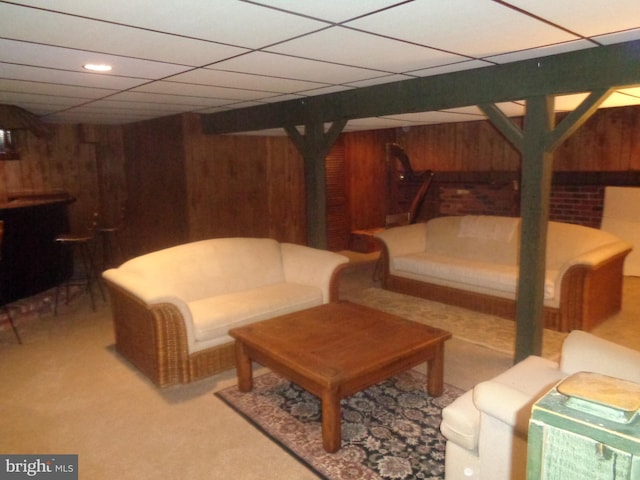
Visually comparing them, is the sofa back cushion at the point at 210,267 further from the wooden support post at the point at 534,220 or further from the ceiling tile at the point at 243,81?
the wooden support post at the point at 534,220

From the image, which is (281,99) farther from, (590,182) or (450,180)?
(590,182)

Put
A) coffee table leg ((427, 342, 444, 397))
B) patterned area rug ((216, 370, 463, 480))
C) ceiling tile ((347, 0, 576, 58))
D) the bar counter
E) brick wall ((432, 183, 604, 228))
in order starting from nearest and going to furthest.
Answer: ceiling tile ((347, 0, 576, 58)), patterned area rug ((216, 370, 463, 480)), coffee table leg ((427, 342, 444, 397)), the bar counter, brick wall ((432, 183, 604, 228))

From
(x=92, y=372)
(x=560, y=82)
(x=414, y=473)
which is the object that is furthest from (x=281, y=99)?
(x=414, y=473)

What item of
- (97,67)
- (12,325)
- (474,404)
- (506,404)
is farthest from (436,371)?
(12,325)

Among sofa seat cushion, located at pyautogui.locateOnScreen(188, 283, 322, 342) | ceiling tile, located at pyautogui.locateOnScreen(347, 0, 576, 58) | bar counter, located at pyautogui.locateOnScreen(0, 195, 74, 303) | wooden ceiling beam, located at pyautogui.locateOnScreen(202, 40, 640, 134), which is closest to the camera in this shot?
ceiling tile, located at pyautogui.locateOnScreen(347, 0, 576, 58)

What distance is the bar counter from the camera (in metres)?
4.57

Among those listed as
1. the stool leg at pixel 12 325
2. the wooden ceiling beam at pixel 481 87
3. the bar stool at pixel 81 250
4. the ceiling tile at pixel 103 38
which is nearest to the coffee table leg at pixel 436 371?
the wooden ceiling beam at pixel 481 87

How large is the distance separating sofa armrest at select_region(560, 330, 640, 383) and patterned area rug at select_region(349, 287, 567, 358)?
164cm

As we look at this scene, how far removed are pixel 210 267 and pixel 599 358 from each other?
297 cm

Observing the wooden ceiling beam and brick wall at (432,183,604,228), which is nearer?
the wooden ceiling beam

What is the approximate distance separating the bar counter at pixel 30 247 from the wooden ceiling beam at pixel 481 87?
9.01 ft

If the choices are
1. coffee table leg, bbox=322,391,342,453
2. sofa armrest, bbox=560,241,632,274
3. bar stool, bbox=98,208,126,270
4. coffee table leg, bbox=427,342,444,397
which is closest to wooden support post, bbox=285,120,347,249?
coffee table leg, bbox=427,342,444,397

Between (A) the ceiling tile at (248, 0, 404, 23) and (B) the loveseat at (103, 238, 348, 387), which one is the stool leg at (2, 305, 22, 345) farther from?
(A) the ceiling tile at (248, 0, 404, 23)

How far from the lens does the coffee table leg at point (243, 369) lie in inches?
119
